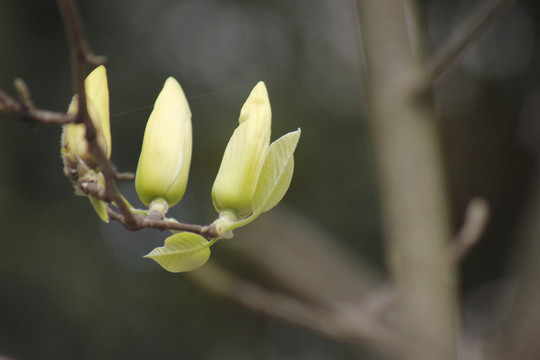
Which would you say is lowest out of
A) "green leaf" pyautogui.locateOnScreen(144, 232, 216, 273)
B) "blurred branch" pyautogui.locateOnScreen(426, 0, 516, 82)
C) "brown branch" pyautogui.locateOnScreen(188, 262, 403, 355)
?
"brown branch" pyautogui.locateOnScreen(188, 262, 403, 355)

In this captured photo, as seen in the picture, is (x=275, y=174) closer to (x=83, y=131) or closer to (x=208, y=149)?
(x=83, y=131)

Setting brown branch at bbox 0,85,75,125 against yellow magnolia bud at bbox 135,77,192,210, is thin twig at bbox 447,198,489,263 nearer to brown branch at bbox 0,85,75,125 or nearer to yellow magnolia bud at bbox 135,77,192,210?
yellow magnolia bud at bbox 135,77,192,210

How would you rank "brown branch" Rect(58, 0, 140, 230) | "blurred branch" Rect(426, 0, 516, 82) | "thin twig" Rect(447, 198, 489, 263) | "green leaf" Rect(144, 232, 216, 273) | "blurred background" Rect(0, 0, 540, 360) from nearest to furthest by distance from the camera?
"brown branch" Rect(58, 0, 140, 230) → "green leaf" Rect(144, 232, 216, 273) → "blurred branch" Rect(426, 0, 516, 82) → "thin twig" Rect(447, 198, 489, 263) → "blurred background" Rect(0, 0, 540, 360)

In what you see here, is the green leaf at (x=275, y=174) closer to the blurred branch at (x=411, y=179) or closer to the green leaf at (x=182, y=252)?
the green leaf at (x=182, y=252)

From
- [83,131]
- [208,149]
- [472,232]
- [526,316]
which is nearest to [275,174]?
[83,131]

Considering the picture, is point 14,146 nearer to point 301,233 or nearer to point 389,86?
point 301,233

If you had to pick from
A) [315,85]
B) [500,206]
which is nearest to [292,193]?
[315,85]

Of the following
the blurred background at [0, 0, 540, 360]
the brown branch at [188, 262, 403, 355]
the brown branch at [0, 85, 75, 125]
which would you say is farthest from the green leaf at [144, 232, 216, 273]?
the blurred background at [0, 0, 540, 360]
